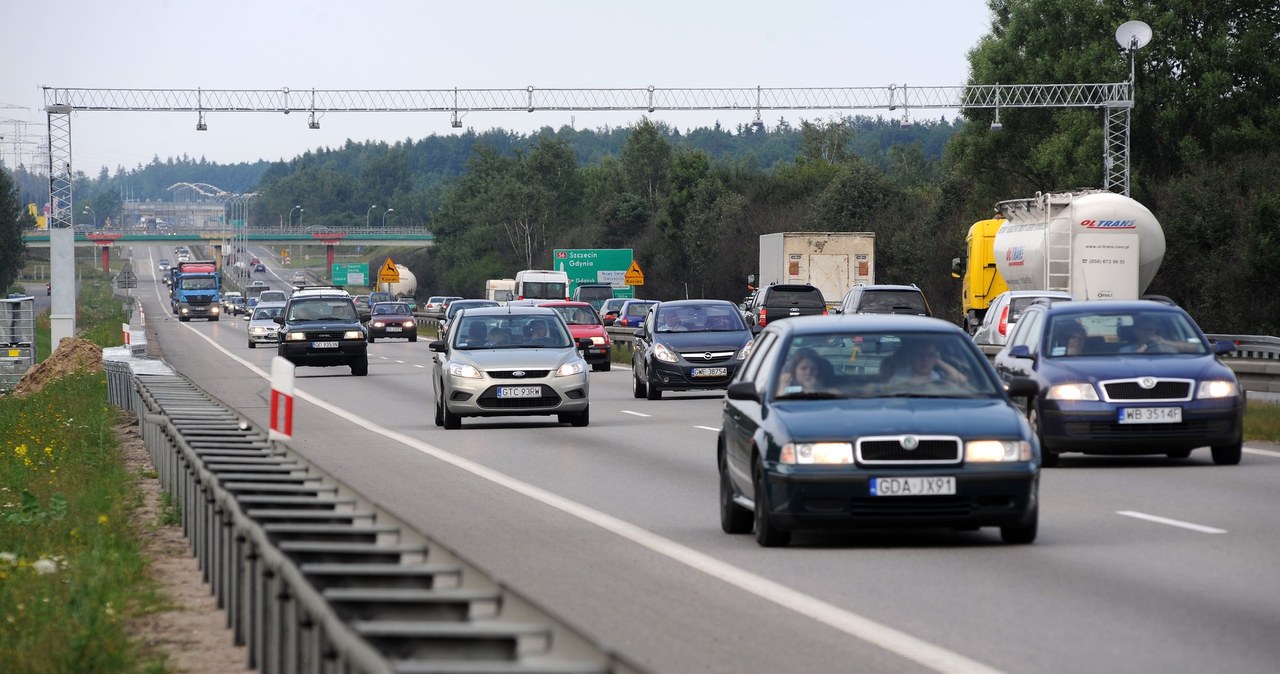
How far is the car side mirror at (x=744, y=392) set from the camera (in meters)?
12.5

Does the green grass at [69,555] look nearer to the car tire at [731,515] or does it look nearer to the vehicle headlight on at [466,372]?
the car tire at [731,515]

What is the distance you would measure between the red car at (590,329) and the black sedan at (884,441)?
31615 millimetres

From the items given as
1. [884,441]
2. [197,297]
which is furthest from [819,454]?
[197,297]

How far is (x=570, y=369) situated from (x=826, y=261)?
3045cm

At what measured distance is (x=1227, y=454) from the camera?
18.4 metres

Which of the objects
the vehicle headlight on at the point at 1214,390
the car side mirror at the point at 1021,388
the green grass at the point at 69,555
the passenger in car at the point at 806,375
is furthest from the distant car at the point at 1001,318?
the passenger in car at the point at 806,375

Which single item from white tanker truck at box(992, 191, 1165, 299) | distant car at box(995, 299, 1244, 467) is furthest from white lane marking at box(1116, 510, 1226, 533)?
white tanker truck at box(992, 191, 1165, 299)

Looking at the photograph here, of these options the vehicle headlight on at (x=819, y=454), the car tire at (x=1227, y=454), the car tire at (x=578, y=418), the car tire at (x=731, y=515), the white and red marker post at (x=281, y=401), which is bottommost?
the car tire at (x=578, y=418)

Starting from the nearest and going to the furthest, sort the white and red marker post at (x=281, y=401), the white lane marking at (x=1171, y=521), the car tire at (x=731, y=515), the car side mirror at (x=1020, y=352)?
1. the white and red marker post at (x=281, y=401)
2. the car tire at (x=731, y=515)
3. the white lane marking at (x=1171, y=521)
4. the car side mirror at (x=1020, y=352)

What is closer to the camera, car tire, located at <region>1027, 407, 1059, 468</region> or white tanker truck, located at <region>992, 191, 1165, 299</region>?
car tire, located at <region>1027, 407, 1059, 468</region>

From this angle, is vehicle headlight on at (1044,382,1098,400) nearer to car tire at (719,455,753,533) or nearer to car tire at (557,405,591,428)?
car tire at (719,455,753,533)

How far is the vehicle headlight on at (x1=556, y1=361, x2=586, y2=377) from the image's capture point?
80.9 ft

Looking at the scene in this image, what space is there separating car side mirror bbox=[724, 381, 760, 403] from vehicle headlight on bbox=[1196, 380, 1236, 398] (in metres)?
6.22

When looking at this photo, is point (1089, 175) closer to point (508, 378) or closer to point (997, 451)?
point (508, 378)
